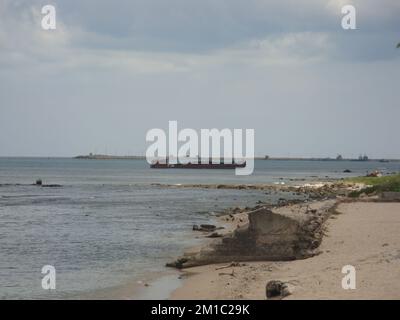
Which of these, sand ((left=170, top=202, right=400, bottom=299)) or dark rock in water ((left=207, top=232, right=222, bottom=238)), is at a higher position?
sand ((left=170, top=202, right=400, bottom=299))

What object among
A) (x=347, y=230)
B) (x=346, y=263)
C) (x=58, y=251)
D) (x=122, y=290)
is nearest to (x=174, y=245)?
(x=58, y=251)

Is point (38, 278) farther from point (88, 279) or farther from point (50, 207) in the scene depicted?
point (50, 207)

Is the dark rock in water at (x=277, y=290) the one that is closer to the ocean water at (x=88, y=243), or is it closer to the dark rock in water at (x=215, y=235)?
the ocean water at (x=88, y=243)

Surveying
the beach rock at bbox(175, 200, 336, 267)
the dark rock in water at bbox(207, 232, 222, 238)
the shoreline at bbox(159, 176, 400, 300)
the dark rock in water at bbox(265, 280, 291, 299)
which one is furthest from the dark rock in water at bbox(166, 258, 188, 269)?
the dark rock in water at bbox(207, 232, 222, 238)

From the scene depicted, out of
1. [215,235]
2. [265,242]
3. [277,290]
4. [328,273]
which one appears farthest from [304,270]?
[215,235]

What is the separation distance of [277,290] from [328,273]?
2.59m

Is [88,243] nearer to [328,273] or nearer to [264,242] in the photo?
[264,242]

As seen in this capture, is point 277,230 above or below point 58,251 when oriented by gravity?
above

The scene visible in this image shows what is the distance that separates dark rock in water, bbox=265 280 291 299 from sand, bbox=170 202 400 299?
0.75 ft

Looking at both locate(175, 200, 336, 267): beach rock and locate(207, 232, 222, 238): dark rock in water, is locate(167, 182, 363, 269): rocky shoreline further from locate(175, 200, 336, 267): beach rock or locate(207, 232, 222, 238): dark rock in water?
locate(207, 232, 222, 238): dark rock in water

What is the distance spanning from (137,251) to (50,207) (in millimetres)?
31442

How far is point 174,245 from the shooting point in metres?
31.3

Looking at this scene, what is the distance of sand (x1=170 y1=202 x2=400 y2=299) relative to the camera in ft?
49.0

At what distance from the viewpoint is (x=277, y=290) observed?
1544 cm
